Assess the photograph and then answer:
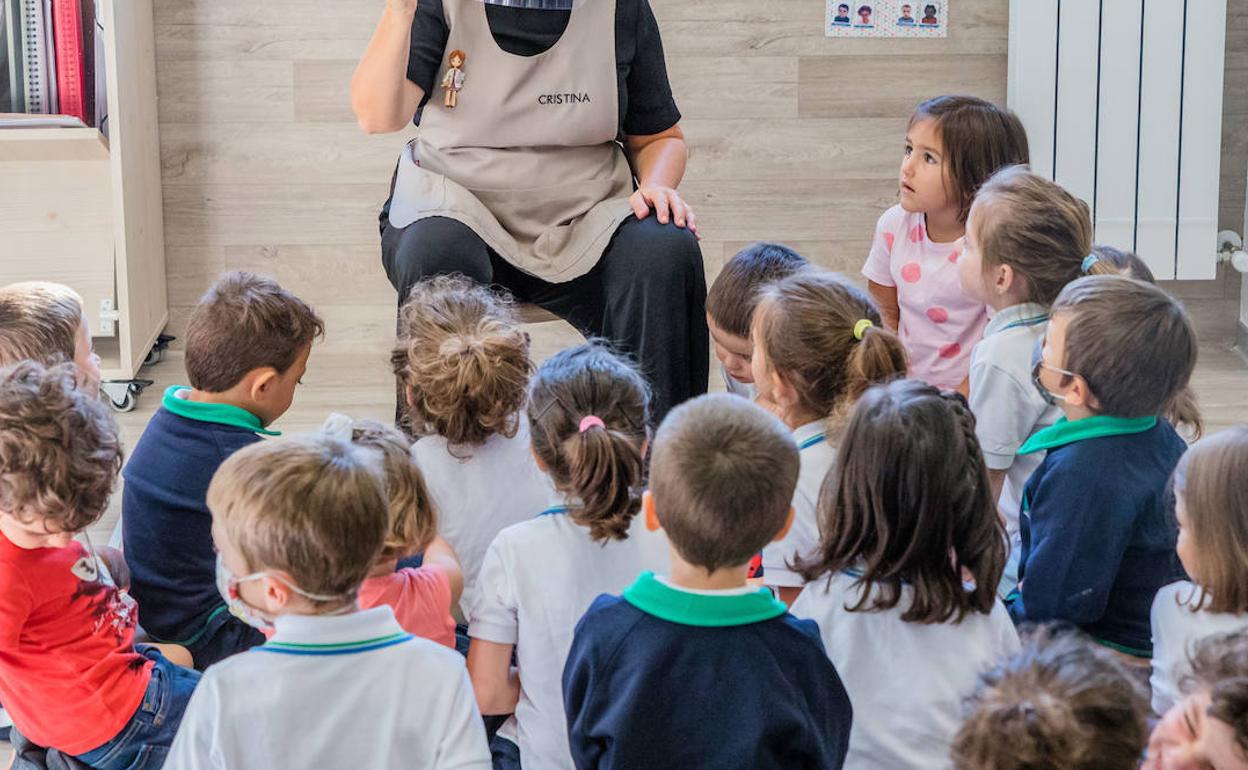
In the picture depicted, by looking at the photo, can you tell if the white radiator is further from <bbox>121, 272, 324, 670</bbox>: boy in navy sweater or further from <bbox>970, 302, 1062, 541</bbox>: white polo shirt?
<bbox>121, 272, 324, 670</bbox>: boy in navy sweater

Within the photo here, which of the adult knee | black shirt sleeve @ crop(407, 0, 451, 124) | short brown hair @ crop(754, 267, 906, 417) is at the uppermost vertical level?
black shirt sleeve @ crop(407, 0, 451, 124)

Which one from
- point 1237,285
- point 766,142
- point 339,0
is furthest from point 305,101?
point 1237,285

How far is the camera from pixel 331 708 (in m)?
1.21

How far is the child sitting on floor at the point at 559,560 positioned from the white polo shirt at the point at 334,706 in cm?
26

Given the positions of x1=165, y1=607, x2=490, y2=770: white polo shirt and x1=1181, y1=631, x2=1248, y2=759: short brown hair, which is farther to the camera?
x1=165, y1=607, x2=490, y2=770: white polo shirt

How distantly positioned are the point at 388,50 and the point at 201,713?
1279mm

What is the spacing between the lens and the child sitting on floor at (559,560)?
1.49 meters

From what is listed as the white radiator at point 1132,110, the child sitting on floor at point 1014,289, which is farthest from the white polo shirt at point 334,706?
the white radiator at point 1132,110

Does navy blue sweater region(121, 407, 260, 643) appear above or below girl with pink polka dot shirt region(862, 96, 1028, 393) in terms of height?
below

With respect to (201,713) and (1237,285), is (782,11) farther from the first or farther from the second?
(201,713)

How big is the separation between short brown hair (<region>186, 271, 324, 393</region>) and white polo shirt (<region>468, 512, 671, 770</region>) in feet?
1.59

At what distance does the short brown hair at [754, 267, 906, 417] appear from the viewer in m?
1.76

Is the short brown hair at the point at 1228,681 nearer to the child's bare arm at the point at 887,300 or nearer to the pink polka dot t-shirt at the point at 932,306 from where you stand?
the pink polka dot t-shirt at the point at 932,306

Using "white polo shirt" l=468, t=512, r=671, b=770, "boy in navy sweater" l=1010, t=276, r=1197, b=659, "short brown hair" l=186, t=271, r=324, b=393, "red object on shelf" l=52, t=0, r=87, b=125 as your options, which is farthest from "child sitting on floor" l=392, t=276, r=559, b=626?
"red object on shelf" l=52, t=0, r=87, b=125
